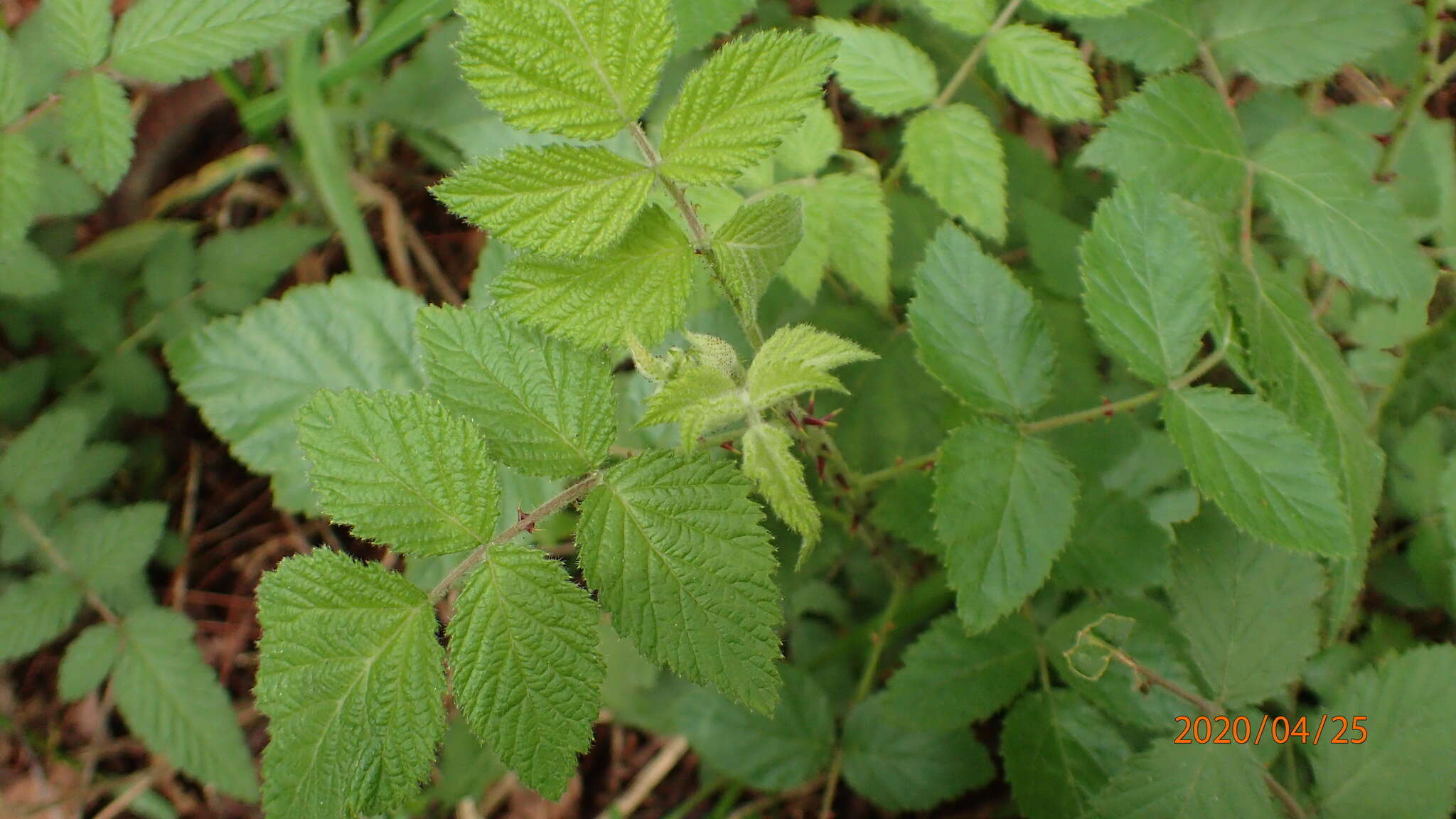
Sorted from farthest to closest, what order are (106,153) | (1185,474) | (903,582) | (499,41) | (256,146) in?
(256,146), (903,582), (1185,474), (106,153), (499,41)

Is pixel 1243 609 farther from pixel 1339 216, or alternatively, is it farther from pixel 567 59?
pixel 567 59

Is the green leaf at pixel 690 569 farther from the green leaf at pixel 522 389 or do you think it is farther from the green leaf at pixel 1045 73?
the green leaf at pixel 1045 73

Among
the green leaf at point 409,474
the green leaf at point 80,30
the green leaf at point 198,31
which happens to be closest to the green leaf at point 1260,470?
the green leaf at point 409,474

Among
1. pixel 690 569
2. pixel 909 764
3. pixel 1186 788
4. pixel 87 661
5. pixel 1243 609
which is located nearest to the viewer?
pixel 690 569

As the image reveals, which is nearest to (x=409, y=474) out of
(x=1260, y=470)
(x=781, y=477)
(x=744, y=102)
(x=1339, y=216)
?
(x=781, y=477)

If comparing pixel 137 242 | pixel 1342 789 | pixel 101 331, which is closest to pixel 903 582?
pixel 1342 789

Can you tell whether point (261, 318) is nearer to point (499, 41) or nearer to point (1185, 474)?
point (499, 41)
